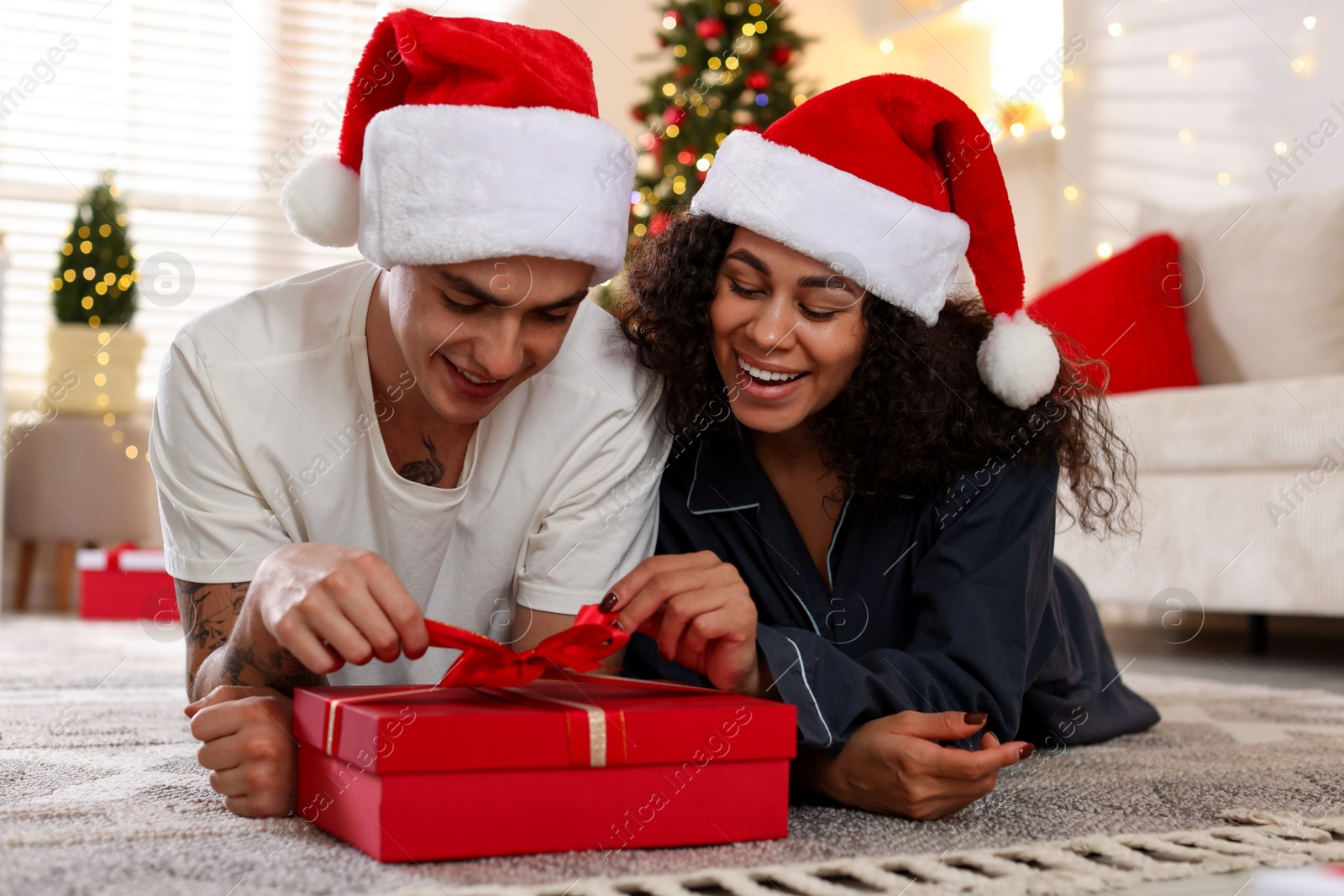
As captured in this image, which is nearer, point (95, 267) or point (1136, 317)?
point (1136, 317)

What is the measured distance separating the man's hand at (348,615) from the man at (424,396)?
0.06 meters

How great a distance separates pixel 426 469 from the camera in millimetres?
1259

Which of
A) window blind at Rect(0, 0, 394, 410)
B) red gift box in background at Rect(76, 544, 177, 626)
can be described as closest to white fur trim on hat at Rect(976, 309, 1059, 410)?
red gift box in background at Rect(76, 544, 177, 626)

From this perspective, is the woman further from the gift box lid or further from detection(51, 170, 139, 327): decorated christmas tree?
detection(51, 170, 139, 327): decorated christmas tree

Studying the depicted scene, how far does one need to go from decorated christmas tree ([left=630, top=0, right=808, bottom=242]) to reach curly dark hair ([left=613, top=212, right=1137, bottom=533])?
2506 mm

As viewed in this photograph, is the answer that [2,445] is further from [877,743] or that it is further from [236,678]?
[877,743]

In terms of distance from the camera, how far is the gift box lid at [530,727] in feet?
2.67

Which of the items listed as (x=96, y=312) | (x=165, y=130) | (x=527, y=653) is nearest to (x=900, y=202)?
(x=527, y=653)

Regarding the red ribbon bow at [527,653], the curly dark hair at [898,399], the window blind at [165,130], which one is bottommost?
the red ribbon bow at [527,653]

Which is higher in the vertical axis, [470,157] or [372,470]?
[470,157]

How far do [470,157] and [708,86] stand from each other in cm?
301

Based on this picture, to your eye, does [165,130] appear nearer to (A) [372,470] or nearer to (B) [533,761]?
(A) [372,470]

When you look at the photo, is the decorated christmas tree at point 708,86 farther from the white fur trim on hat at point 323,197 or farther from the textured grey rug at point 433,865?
the white fur trim on hat at point 323,197

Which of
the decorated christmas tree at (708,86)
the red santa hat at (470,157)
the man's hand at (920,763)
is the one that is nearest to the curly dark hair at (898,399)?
the red santa hat at (470,157)
